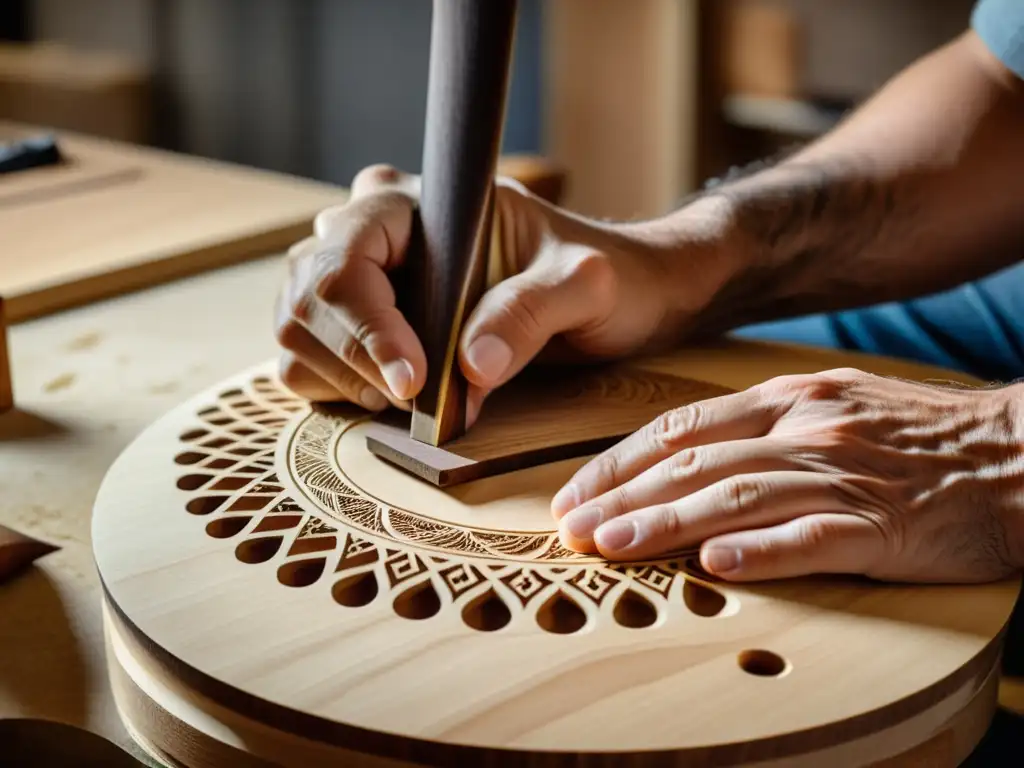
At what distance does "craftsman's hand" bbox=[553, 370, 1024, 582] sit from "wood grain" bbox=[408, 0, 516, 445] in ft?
0.47

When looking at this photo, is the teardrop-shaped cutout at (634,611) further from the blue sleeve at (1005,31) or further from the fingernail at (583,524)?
the blue sleeve at (1005,31)

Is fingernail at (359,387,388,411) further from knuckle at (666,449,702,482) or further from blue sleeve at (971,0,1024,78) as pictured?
blue sleeve at (971,0,1024,78)

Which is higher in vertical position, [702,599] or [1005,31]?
[1005,31]

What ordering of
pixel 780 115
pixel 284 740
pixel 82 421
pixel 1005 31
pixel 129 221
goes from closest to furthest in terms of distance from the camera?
1. pixel 284 740
2. pixel 82 421
3. pixel 1005 31
4. pixel 129 221
5. pixel 780 115

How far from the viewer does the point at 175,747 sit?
63 centimetres

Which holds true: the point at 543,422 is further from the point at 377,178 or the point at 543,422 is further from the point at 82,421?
the point at 82,421

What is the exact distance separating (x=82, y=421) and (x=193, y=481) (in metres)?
0.25

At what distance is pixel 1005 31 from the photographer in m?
1.17

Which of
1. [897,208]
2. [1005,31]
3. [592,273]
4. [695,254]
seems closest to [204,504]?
[592,273]

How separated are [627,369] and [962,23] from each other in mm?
2072

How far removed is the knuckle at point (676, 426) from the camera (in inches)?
29.7

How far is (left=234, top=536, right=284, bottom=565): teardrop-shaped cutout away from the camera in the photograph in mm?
721

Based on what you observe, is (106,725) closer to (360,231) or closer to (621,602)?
(621,602)

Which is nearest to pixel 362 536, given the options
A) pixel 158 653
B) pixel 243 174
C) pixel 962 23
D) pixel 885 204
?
pixel 158 653
